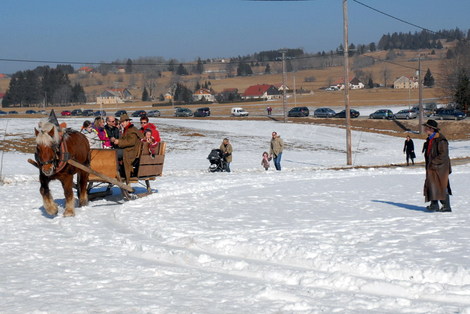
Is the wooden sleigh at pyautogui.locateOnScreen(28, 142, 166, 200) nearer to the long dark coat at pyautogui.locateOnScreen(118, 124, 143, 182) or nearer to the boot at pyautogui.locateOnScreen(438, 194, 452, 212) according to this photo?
the long dark coat at pyautogui.locateOnScreen(118, 124, 143, 182)

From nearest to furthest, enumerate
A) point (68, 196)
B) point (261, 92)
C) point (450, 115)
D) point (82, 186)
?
point (68, 196) → point (82, 186) → point (450, 115) → point (261, 92)

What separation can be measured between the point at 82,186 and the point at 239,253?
563cm

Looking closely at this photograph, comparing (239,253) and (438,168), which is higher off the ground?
(438,168)

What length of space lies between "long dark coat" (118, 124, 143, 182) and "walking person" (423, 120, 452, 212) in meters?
6.55

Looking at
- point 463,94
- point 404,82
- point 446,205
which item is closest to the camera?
point 446,205

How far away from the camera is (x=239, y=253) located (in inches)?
374

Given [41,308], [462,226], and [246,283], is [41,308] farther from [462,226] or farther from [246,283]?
[462,226]

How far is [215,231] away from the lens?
436 inches

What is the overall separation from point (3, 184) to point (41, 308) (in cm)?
1460

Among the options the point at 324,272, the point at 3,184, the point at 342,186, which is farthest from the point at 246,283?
the point at 3,184

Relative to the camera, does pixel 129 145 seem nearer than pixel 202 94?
Yes

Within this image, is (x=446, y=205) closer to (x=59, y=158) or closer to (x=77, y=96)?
(x=59, y=158)

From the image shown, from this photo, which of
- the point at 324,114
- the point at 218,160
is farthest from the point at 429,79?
the point at 218,160

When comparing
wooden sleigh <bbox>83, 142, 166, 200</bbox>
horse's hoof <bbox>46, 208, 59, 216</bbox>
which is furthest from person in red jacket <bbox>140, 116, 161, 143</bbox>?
horse's hoof <bbox>46, 208, 59, 216</bbox>
